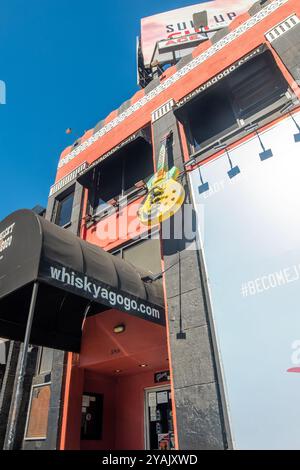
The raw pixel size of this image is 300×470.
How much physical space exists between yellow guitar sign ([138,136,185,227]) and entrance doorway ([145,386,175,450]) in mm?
4003

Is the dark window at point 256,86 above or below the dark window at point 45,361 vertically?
above

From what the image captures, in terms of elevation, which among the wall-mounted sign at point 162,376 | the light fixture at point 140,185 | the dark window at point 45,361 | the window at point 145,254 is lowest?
the wall-mounted sign at point 162,376

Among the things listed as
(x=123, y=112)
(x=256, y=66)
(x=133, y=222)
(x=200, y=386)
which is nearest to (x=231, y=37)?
(x=256, y=66)

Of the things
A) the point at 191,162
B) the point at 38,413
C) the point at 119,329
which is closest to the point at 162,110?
the point at 191,162

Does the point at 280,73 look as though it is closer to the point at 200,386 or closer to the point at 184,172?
the point at 184,172

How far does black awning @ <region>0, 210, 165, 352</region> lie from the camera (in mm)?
4527

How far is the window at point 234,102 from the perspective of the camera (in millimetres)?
7316

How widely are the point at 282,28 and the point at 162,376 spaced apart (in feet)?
28.8

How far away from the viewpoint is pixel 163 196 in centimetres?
681

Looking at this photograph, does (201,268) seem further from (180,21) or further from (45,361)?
(180,21)

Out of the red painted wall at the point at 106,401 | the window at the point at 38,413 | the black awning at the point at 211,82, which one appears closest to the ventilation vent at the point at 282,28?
the black awning at the point at 211,82

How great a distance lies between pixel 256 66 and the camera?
7555mm

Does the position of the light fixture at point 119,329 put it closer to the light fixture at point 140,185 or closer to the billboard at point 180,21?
the light fixture at point 140,185

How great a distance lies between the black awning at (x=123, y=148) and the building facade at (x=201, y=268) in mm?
62
